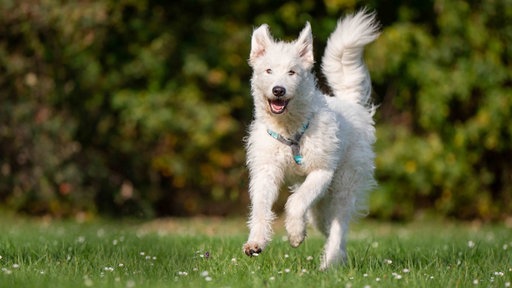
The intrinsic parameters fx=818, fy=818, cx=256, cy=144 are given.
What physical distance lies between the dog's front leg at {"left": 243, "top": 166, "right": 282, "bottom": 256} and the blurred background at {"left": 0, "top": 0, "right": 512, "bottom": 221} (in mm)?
7499

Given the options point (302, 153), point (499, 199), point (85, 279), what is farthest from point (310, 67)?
point (499, 199)

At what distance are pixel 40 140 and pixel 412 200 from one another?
619 centimetres

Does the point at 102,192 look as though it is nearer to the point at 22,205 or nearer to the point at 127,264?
the point at 22,205

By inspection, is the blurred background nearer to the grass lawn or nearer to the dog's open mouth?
the grass lawn

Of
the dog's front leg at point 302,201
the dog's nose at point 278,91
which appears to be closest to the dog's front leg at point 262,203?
the dog's front leg at point 302,201

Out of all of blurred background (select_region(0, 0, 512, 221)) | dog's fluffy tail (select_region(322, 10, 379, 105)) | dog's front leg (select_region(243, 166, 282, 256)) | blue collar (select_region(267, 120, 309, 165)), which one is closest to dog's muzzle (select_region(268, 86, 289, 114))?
blue collar (select_region(267, 120, 309, 165))

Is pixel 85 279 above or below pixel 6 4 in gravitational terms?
below

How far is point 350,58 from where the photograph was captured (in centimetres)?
714

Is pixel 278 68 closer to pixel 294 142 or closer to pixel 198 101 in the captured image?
pixel 294 142

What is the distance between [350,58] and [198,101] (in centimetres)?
673

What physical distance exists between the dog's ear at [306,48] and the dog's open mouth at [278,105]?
0.44 m

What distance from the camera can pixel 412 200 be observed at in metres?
13.8

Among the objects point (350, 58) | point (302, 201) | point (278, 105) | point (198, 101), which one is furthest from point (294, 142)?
point (198, 101)

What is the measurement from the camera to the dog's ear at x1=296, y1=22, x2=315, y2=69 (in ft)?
20.1
